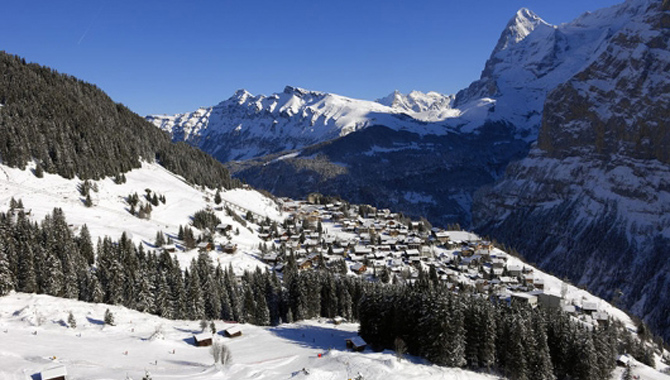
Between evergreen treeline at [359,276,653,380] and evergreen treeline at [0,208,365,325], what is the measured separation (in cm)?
2213

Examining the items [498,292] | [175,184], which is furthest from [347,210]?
[498,292]

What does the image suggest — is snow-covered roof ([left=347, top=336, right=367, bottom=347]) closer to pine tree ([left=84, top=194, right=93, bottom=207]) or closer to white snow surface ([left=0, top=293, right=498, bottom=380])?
→ white snow surface ([left=0, top=293, right=498, bottom=380])

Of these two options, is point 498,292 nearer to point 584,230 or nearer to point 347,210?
point 347,210

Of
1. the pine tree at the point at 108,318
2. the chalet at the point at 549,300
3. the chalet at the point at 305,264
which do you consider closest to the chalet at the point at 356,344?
the pine tree at the point at 108,318

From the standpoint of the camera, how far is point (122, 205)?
101812 millimetres

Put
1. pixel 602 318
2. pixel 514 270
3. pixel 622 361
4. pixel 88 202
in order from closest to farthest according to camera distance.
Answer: pixel 622 361 < pixel 602 318 < pixel 88 202 < pixel 514 270

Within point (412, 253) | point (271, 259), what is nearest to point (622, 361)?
point (412, 253)

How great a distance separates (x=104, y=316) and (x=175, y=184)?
3245 inches

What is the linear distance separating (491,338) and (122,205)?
9102cm

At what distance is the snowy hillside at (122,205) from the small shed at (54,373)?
159 feet

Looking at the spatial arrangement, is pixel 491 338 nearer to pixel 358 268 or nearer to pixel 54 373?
pixel 54 373

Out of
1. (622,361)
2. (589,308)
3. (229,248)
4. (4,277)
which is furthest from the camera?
(229,248)

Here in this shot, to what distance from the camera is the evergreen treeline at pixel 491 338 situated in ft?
165

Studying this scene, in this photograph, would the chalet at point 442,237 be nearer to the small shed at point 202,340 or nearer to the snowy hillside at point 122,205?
the snowy hillside at point 122,205
